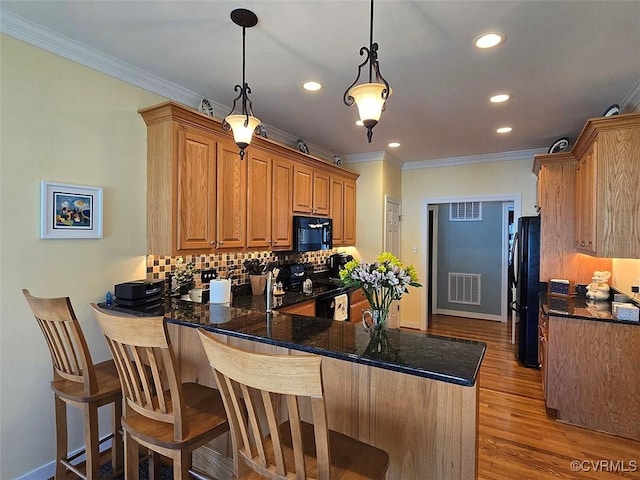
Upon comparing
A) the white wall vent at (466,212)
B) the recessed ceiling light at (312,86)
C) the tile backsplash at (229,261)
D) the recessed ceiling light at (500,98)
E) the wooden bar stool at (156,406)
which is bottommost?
the wooden bar stool at (156,406)

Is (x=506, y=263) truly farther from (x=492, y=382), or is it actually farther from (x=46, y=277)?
(x=46, y=277)

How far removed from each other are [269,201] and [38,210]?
1836 millimetres

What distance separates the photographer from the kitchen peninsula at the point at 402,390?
1.34 m

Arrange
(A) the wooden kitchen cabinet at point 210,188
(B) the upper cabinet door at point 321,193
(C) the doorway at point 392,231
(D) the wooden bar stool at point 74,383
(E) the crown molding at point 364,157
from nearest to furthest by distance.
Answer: (D) the wooden bar stool at point 74,383
(A) the wooden kitchen cabinet at point 210,188
(B) the upper cabinet door at point 321,193
(E) the crown molding at point 364,157
(C) the doorway at point 392,231

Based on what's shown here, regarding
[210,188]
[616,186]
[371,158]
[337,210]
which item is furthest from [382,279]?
[371,158]

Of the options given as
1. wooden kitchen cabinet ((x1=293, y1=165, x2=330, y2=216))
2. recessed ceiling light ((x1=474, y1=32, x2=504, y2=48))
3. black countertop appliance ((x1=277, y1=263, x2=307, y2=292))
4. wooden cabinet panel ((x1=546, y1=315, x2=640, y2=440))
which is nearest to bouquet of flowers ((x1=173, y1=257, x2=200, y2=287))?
black countertop appliance ((x1=277, y1=263, x2=307, y2=292))

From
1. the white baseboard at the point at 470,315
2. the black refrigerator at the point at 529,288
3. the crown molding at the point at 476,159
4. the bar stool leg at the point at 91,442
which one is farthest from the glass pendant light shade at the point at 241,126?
the white baseboard at the point at 470,315

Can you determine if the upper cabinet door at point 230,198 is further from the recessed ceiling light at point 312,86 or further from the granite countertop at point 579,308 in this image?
the granite countertop at point 579,308

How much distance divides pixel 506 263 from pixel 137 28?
6217 mm

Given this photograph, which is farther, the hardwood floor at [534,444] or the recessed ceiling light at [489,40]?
the hardwood floor at [534,444]

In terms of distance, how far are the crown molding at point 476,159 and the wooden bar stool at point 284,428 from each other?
15.6 ft

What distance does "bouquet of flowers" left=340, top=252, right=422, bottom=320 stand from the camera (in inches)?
69.6

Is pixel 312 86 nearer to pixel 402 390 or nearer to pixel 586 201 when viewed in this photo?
pixel 402 390

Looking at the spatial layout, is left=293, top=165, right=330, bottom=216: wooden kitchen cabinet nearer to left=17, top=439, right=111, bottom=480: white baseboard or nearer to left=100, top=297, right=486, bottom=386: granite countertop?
left=100, top=297, right=486, bottom=386: granite countertop
